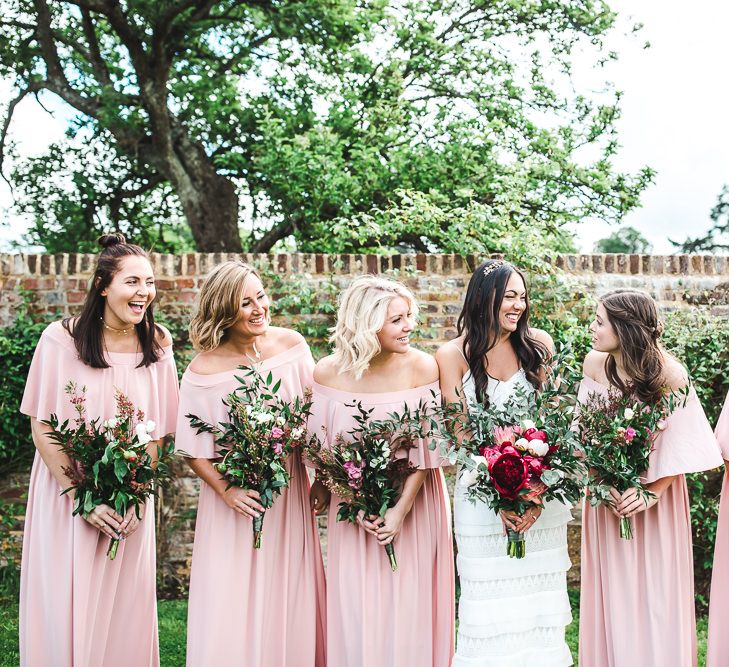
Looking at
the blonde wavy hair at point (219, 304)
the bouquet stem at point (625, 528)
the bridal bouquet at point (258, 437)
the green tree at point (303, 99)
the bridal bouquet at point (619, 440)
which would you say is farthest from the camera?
the green tree at point (303, 99)

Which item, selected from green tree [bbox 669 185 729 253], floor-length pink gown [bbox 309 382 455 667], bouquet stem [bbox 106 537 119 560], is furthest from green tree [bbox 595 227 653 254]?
Answer: bouquet stem [bbox 106 537 119 560]

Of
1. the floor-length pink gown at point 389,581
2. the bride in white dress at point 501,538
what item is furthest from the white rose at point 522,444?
the floor-length pink gown at point 389,581

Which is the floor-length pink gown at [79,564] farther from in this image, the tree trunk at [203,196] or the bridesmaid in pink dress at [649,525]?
the tree trunk at [203,196]

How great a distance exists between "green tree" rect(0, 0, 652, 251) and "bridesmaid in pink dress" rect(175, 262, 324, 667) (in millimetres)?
6356

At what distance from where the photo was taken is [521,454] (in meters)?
3.56

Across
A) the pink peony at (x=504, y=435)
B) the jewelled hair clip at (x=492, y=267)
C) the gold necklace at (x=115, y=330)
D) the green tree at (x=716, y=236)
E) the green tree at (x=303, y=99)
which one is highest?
the green tree at (x=303, y=99)

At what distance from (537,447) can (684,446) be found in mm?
992

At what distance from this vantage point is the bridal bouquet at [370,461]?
3850 millimetres

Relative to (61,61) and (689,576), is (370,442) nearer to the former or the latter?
(689,576)

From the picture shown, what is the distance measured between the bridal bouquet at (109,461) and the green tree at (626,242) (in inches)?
590

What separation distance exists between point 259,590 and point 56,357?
1641 millimetres

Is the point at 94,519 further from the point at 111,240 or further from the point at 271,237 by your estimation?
the point at 271,237

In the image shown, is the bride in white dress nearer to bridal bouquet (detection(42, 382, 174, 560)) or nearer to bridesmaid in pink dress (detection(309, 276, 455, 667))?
bridesmaid in pink dress (detection(309, 276, 455, 667))

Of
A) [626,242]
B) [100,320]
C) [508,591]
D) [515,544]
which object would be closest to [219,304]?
[100,320]
